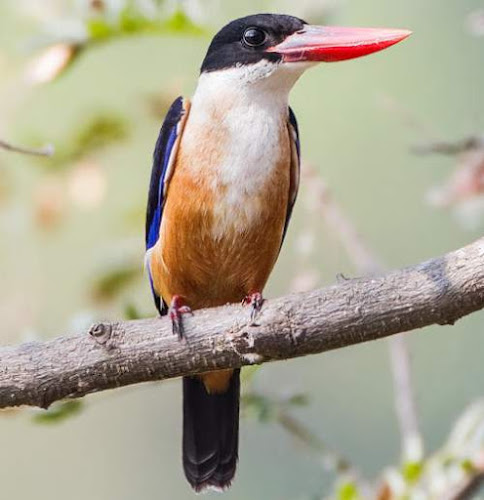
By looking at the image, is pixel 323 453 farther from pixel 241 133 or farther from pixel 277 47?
pixel 277 47

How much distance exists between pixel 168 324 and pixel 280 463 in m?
2.96

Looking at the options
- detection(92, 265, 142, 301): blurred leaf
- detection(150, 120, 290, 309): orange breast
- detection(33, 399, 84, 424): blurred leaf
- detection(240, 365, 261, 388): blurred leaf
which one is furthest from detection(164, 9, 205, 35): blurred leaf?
detection(33, 399, 84, 424): blurred leaf

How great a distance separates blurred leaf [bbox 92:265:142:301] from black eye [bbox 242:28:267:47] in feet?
2.65

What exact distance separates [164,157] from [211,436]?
804 millimetres

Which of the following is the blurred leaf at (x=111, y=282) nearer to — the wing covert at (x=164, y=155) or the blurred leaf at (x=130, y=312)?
the wing covert at (x=164, y=155)

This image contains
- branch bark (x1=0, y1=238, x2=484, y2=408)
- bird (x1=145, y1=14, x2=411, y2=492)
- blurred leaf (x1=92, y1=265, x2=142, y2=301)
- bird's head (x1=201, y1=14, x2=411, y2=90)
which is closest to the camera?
branch bark (x1=0, y1=238, x2=484, y2=408)

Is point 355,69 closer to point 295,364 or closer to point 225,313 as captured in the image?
point 295,364

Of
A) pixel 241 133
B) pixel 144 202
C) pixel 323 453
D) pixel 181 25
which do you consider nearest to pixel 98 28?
pixel 181 25

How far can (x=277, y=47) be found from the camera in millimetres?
3176

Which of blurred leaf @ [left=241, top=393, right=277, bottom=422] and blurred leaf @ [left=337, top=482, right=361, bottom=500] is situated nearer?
blurred leaf @ [left=337, top=482, right=361, bottom=500]

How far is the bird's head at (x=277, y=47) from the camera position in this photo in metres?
3.07

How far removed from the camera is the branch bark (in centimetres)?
253

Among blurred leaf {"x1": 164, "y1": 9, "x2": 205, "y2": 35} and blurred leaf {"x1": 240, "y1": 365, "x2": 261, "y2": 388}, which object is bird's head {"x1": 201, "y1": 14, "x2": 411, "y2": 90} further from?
blurred leaf {"x1": 240, "y1": 365, "x2": 261, "y2": 388}

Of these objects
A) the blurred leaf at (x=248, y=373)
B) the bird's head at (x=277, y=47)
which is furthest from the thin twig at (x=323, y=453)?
the bird's head at (x=277, y=47)
